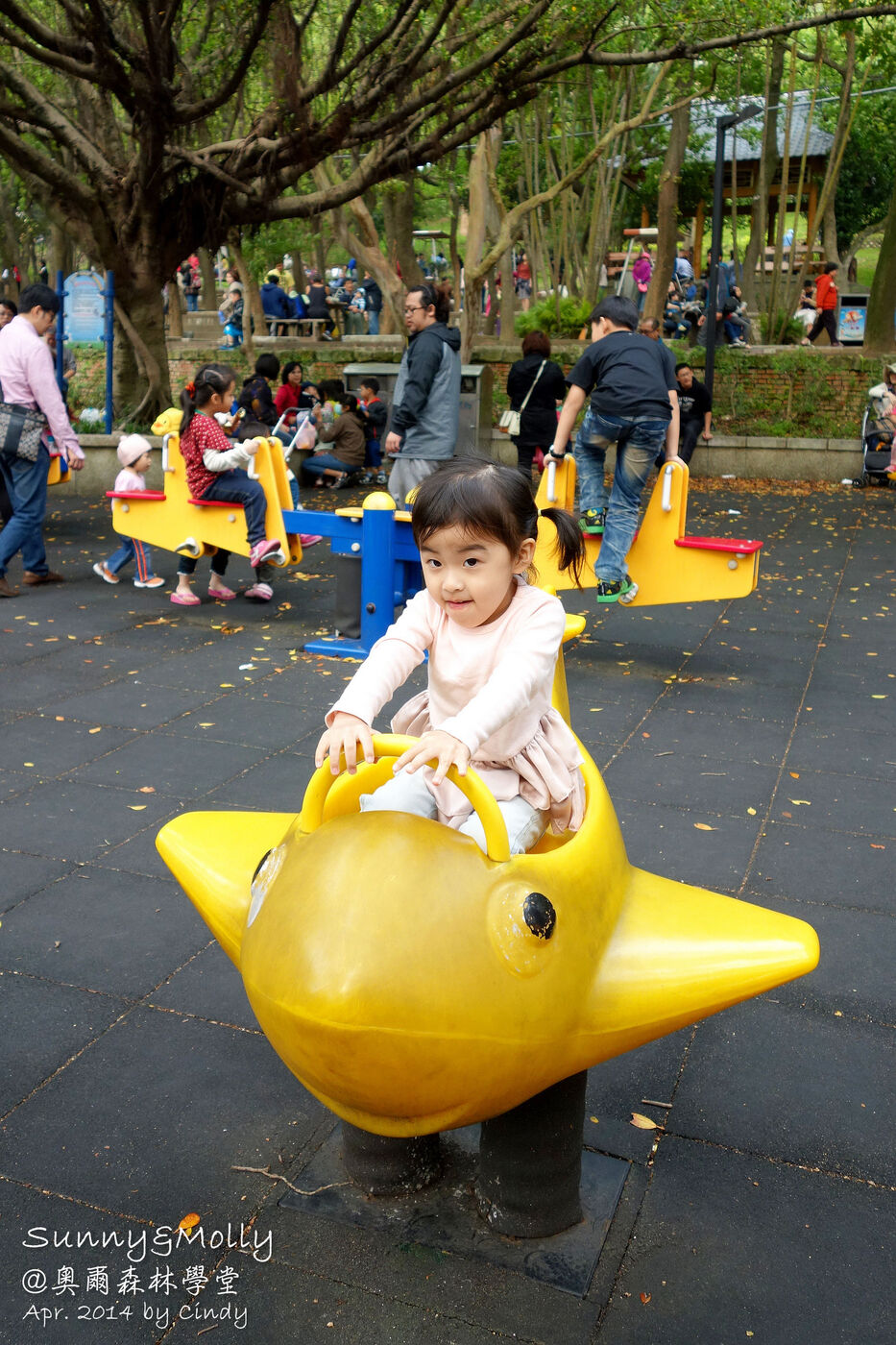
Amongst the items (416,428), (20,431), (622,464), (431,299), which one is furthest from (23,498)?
(622,464)

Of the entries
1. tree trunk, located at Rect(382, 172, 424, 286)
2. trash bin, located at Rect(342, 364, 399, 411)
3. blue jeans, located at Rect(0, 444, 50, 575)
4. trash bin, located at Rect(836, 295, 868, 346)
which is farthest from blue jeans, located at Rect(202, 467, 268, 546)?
trash bin, located at Rect(836, 295, 868, 346)

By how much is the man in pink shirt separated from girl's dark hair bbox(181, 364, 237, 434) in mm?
1019

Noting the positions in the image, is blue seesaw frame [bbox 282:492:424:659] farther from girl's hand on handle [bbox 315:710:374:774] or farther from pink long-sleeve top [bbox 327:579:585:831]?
girl's hand on handle [bbox 315:710:374:774]

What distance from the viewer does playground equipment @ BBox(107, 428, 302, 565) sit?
7.63m

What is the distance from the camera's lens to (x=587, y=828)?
2.32 m

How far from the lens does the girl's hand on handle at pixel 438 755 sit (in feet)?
6.41

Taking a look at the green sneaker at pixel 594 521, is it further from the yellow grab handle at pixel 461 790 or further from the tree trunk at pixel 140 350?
the tree trunk at pixel 140 350

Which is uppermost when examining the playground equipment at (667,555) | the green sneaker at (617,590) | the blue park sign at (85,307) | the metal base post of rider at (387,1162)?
the blue park sign at (85,307)

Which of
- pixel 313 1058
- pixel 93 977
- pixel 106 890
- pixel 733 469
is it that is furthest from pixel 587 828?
pixel 733 469

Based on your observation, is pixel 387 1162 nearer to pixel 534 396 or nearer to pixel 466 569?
pixel 466 569

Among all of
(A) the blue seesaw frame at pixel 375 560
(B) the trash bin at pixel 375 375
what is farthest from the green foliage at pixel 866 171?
(A) the blue seesaw frame at pixel 375 560

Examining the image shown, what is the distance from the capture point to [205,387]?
771cm

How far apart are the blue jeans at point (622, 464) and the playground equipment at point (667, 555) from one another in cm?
11

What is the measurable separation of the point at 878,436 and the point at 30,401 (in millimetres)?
9757
